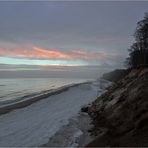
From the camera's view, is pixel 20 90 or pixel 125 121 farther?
pixel 20 90

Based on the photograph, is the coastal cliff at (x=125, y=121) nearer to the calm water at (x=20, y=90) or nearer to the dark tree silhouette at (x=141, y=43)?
the calm water at (x=20, y=90)

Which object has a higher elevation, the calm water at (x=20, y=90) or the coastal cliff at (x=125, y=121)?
the coastal cliff at (x=125, y=121)

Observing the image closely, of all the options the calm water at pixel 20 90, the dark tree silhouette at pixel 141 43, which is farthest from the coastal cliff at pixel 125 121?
the dark tree silhouette at pixel 141 43

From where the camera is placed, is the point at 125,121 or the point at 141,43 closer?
the point at 125,121

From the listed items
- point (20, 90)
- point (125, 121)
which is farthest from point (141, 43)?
point (125, 121)

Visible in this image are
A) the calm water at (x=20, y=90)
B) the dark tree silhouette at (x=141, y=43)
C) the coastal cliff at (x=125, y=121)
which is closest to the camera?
the coastal cliff at (x=125, y=121)

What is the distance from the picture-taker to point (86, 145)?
1736 cm

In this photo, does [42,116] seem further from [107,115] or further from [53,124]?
[107,115]

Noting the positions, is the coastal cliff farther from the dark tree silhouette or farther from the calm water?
the dark tree silhouette

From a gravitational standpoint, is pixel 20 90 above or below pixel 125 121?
below

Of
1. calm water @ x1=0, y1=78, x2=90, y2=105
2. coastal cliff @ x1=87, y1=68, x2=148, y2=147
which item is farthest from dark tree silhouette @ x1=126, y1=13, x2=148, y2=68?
coastal cliff @ x1=87, y1=68, x2=148, y2=147

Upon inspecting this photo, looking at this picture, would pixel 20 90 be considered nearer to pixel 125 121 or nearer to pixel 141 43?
pixel 141 43

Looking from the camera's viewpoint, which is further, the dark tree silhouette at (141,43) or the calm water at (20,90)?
the dark tree silhouette at (141,43)

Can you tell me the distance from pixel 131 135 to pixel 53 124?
31.1 feet
